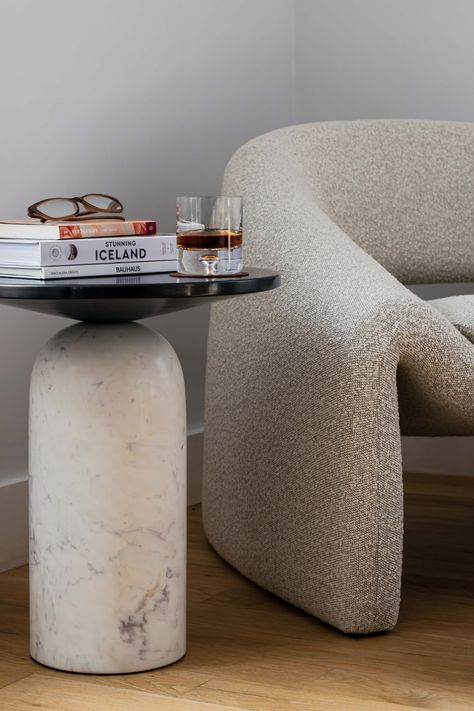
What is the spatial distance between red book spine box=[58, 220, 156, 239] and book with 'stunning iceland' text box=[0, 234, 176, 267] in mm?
14

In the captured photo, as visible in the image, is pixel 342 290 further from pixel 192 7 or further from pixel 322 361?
pixel 192 7

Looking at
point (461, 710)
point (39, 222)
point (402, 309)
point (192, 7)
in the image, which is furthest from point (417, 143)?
point (461, 710)

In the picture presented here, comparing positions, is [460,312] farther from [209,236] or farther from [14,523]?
[14,523]

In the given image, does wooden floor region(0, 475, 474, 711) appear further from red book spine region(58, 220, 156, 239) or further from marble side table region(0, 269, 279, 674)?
red book spine region(58, 220, 156, 239)

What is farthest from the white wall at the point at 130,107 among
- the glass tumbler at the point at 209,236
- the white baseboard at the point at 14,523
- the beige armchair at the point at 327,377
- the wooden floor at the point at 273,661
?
the glass tumbler at the point at 209,236

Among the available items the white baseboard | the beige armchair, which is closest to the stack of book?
the beige armchair

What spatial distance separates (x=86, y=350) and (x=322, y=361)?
0.33 m

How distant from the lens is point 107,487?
1.32m

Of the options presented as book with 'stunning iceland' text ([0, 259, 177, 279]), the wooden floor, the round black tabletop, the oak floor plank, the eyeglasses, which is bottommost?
the wooden floor

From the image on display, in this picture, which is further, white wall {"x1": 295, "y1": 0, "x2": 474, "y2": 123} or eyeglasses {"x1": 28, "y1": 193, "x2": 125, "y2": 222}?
white wall {"x1": 295, "y1": 0, "x2": 474, "y2": 123}

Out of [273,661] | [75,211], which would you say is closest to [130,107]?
[75,211]

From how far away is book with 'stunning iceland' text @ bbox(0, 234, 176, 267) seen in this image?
1256 millimetres

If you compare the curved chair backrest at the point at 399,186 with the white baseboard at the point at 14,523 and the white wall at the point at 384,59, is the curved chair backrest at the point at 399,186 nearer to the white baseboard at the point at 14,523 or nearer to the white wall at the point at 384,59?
the white wall at the point at 384,59

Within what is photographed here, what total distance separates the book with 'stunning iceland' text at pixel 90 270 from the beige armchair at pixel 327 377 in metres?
0.26
